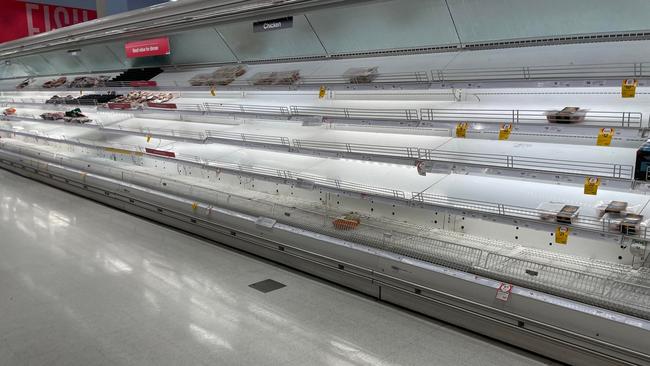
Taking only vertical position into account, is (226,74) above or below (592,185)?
above

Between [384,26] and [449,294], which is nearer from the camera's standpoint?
[449,294]

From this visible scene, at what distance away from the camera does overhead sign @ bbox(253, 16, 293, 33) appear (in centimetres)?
335

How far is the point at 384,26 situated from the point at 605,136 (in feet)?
5.68

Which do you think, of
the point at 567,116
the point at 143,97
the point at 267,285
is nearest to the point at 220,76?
the point at 143,97

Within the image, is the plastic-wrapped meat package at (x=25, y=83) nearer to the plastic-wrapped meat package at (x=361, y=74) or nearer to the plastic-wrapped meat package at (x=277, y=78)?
the plastic-wrapped meat package at (x=277, y=78)

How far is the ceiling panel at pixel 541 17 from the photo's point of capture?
94.0 inches

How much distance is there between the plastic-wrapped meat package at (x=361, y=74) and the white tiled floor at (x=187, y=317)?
53.2 inches

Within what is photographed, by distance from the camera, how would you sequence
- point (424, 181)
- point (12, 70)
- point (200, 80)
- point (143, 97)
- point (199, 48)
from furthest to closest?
point (12, 70) → point (143, 97) → point (199, 48) → point (200, 80) → point (424, 181)

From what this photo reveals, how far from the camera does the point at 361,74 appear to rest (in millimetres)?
3223

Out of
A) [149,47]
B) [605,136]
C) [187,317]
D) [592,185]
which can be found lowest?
[187,317]

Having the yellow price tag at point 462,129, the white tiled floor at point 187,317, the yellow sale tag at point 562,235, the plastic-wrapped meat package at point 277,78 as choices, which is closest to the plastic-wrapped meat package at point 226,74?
the plastic-wrapped meat package at point 277,78

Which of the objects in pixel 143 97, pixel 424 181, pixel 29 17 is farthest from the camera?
pixel 29 17

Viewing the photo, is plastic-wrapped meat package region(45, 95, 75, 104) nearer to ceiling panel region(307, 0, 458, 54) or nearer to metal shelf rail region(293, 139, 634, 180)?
ceiling panel region(307, 0, 458, 54)

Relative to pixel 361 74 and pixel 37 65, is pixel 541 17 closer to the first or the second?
pixel 361 74
